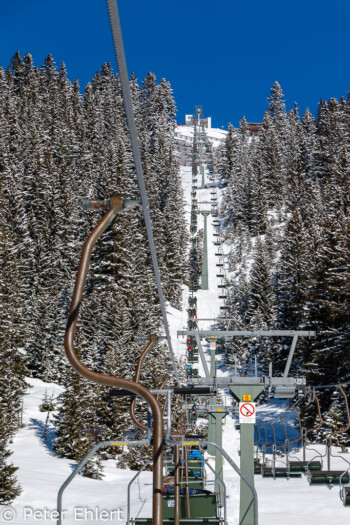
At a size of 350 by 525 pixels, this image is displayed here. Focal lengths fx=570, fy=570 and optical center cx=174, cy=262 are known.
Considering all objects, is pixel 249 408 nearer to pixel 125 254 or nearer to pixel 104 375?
pixel 104 375

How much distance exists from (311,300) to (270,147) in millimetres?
67459

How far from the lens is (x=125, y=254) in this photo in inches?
2408

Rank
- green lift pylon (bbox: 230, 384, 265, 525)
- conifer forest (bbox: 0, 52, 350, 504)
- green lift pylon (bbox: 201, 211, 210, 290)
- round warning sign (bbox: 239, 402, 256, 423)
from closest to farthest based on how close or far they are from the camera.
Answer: round warning sign (bbox: 239, 402, 256, 423), green lift pylon (bbox: 230, 384, 265, 525), conifer forest (bbox: 0, 52, 350, 504), green lift pylon (bbox: 201, 211, 210, 290)

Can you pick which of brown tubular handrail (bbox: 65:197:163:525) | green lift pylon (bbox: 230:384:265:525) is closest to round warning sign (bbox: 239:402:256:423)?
green lift pylon (bbox: 230:384:265:525)

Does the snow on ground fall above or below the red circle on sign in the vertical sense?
below

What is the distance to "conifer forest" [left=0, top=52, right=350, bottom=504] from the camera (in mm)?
37688

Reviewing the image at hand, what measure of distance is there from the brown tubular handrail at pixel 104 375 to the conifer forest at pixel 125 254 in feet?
18.3

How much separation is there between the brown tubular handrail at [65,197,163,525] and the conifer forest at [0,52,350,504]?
557cm

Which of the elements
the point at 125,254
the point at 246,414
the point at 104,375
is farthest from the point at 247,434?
the point at 125,254

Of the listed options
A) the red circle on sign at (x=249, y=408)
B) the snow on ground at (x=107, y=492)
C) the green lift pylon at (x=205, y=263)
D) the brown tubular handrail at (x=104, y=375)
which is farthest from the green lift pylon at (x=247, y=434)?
the green lift pylon at (x=205, y=263)

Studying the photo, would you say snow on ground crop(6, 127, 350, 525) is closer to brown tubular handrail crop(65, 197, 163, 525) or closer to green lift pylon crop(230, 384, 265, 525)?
green lift pylon crop(230, 384, 265, 525)

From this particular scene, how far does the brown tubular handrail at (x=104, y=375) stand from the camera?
2.34 meters

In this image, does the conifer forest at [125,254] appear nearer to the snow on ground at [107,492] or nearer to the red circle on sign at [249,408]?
the snow on ground at [107,492]

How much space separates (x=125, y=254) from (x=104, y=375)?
193 ft
